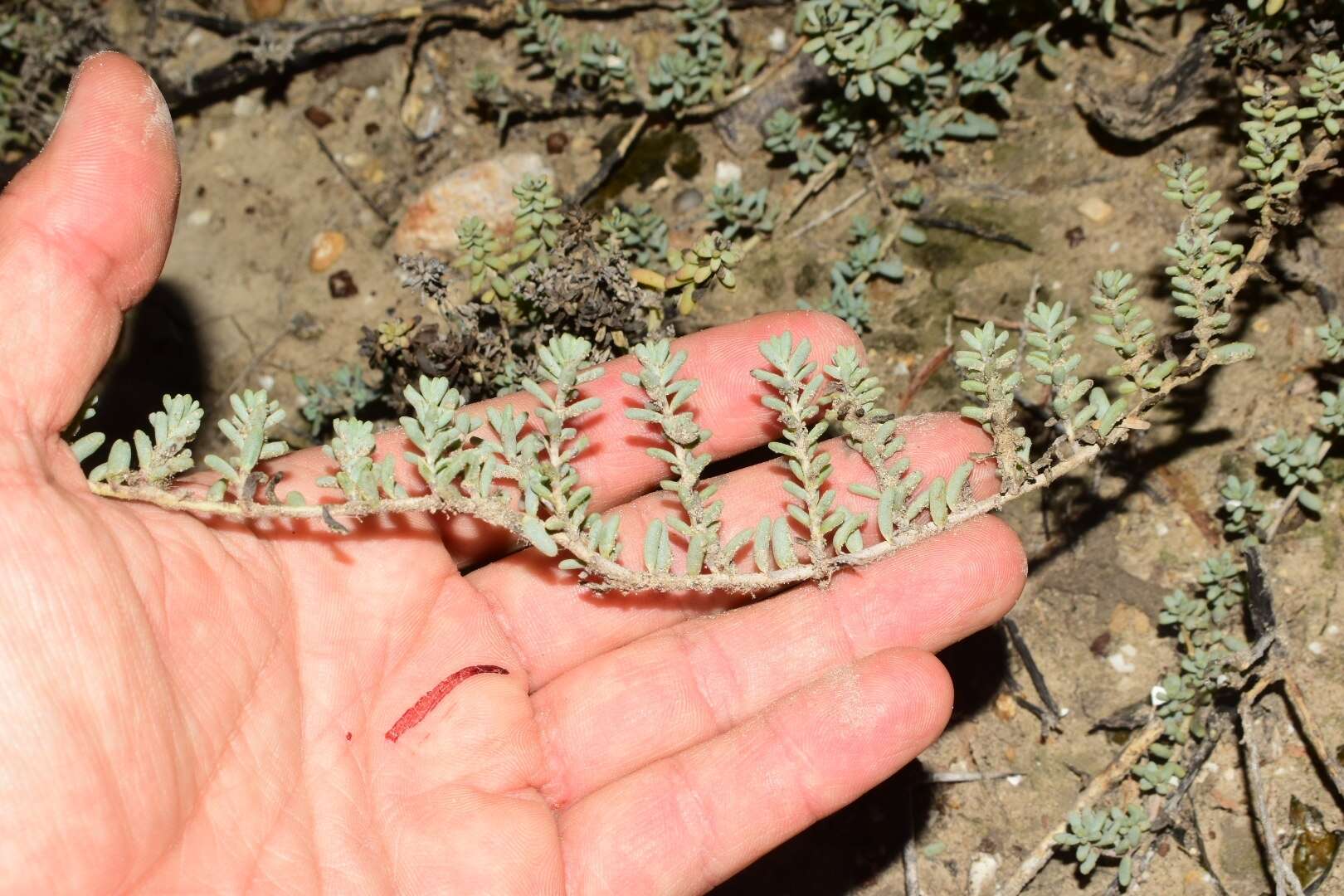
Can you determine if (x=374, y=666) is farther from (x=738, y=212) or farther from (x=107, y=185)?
(x=738, y=212)

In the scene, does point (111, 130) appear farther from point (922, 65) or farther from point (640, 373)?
point (922, 65)

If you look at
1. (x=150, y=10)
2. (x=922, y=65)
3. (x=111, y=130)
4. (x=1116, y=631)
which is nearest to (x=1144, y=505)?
(x=1116, y=631)

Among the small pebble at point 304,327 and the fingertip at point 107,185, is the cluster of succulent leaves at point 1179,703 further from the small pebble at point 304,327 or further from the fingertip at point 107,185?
the small pebble at point 304,327

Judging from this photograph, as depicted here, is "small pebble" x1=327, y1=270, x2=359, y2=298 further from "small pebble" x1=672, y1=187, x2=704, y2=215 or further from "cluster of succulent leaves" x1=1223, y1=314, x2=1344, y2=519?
"cluster of succulent leaves" x1=1223, y1=314, x2=1344, y2=519

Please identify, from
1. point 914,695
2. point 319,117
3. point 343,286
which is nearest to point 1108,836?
point 914,695

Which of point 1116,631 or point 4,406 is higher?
point 4,406
